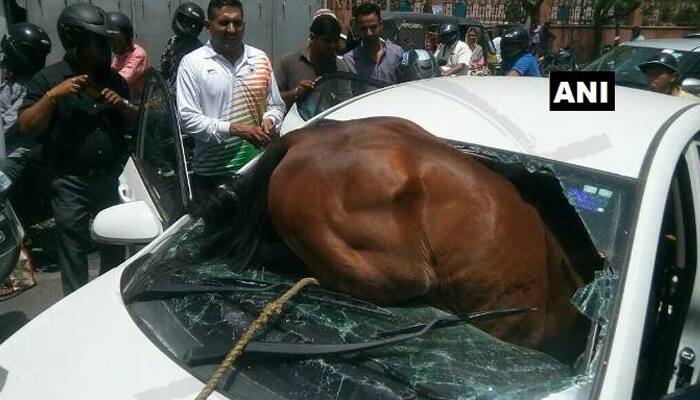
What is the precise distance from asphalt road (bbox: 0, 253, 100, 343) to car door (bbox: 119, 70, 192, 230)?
5.29 feet

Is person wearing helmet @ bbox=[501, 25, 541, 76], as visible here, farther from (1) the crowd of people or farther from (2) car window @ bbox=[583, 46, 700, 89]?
(1) the crowd of people

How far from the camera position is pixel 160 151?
2.83m

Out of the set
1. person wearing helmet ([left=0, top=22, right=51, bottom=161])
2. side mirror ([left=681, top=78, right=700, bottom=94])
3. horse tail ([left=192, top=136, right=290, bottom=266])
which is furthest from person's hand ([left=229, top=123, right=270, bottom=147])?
side mirror ([left=681, top=78, right=700, bottom=94])

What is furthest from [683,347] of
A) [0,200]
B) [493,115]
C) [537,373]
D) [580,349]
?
[0,200]

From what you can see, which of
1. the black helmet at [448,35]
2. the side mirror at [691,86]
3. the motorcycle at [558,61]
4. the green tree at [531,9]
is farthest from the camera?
the green tree at [531,9]

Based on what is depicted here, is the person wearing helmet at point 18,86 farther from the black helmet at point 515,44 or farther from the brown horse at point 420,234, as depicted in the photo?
the black helmet at point 515,44

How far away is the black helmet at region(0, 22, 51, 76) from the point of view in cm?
Result: 427

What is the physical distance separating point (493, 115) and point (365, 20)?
269 cm

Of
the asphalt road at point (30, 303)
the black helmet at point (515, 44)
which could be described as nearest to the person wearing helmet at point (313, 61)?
the asphalt road at point (30, 303)

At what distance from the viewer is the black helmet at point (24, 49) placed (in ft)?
14.0

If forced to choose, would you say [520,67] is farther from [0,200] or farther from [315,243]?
[315,243]

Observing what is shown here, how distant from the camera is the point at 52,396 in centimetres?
157

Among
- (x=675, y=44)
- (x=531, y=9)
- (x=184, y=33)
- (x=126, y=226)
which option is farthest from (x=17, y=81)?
(x=531, y=9)

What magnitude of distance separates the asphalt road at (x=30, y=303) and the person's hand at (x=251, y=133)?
183cm
